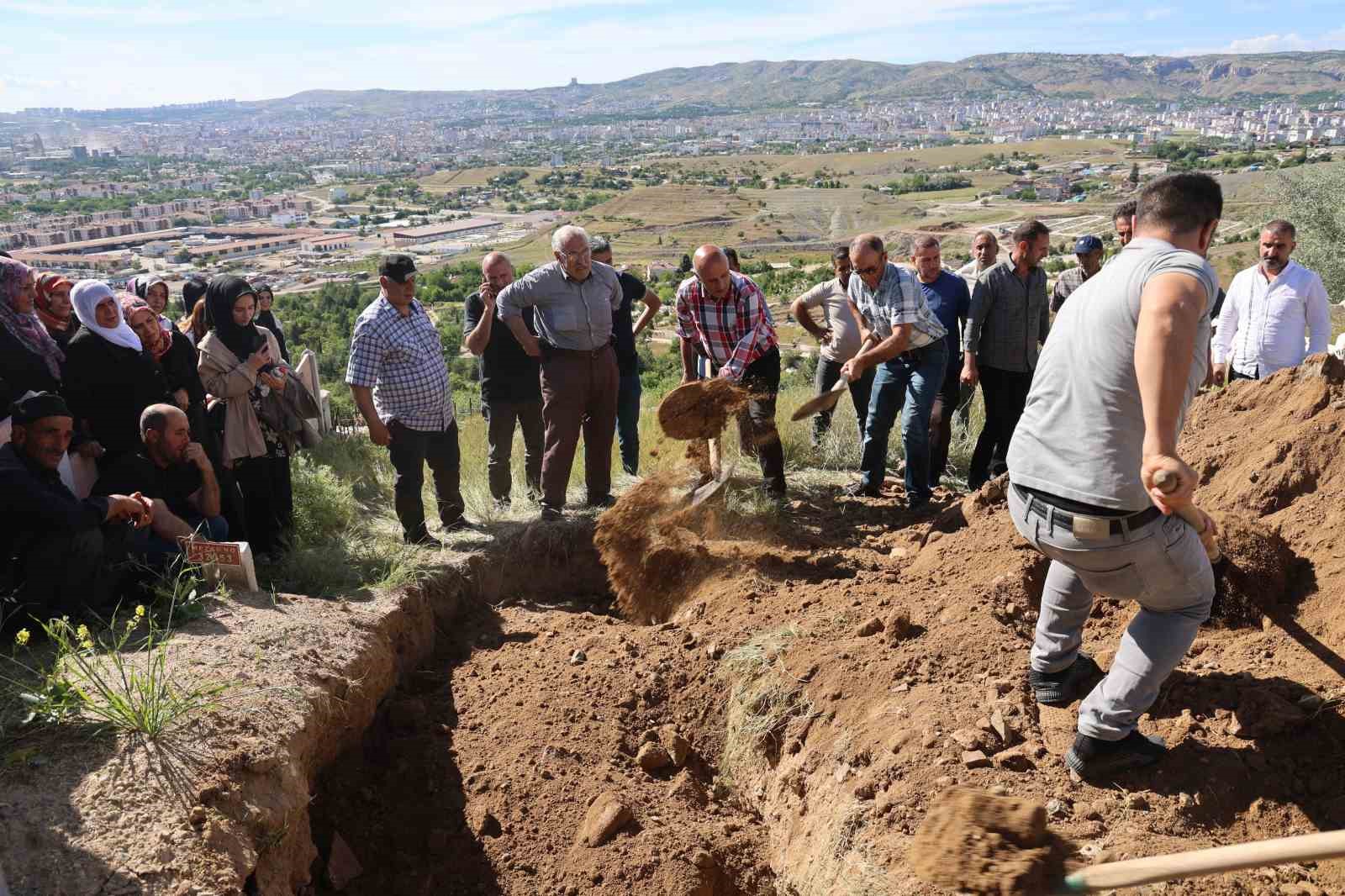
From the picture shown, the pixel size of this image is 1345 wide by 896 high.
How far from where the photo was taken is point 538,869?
11.2ft

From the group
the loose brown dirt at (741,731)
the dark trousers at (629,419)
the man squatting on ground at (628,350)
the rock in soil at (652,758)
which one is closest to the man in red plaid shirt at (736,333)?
the man squatting on ground at (628,350)

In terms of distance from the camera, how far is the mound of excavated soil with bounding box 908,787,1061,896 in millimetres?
2260

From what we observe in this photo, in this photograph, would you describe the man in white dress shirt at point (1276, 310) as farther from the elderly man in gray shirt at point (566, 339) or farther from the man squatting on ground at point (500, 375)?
the man squatting on ground at point (500, 375)

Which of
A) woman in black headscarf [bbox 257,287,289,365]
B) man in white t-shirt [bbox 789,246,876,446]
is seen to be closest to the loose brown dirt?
man in white t-shirt [bbox 789,246,876,446]

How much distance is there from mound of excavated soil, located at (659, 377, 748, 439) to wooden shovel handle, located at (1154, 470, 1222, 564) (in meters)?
2.96

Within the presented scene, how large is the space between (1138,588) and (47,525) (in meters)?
4.00

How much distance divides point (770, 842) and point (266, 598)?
8.32 ft

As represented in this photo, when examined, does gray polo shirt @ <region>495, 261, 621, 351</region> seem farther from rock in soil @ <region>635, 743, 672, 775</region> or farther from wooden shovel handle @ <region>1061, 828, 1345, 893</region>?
wooden shovel handle @ <region>1061, 828, 1345, 893</region>

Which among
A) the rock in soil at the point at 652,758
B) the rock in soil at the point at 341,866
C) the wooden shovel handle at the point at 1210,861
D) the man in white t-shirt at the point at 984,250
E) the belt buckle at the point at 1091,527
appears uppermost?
the man in white t-shirt at the point at 984,250

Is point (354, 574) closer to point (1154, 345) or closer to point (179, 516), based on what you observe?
point (179, 516)

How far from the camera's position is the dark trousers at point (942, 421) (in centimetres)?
609

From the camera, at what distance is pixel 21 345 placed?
4414mm

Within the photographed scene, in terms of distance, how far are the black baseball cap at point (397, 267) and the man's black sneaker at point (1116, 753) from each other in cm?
392

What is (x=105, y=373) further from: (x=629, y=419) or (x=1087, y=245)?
(x=1087, y=245)
